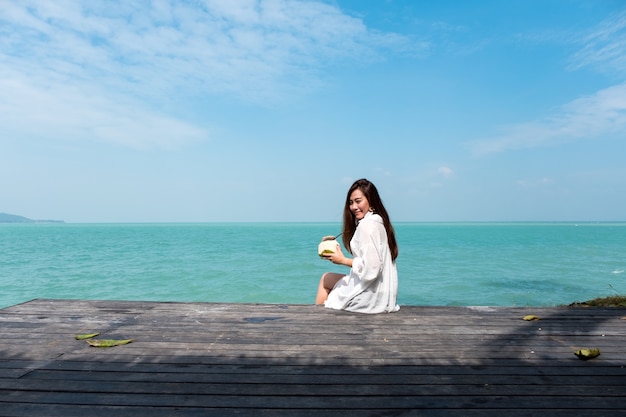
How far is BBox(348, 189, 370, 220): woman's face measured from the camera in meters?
5.15

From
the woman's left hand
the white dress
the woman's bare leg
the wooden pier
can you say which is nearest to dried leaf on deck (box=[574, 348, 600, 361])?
the wooden pier

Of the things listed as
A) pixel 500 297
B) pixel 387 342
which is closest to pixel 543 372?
pixel 387 342

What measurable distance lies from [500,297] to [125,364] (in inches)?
678

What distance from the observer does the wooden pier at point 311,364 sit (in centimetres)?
267

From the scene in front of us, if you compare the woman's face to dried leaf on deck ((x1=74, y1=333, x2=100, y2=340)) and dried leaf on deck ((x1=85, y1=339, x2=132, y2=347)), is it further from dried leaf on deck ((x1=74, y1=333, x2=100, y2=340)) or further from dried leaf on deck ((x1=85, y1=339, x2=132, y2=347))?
dried leaf on deck ((x1=74, y1=333, x2=100, y2=340))

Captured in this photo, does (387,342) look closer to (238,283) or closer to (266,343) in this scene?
(266,343)

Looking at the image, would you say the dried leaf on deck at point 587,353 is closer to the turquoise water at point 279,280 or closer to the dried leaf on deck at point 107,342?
the dried leaf on deck at point 107,342

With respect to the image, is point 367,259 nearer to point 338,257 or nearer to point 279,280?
point 338,257

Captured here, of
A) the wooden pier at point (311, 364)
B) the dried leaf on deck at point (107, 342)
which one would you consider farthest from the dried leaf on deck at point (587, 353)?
the dried leaf on deck at point (107, 342)

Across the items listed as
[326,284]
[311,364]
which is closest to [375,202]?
[326,284]

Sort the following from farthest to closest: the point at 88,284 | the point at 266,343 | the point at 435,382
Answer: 1. the point at 88,284
2. the point at 266,343
3. the point at 435,382

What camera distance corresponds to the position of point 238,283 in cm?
2150

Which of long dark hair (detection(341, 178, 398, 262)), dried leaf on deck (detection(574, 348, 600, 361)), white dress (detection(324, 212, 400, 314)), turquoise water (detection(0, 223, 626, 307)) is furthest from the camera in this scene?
turquoise water (detection(0, 223, 626, 307))

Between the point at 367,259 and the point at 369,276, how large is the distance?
0.61 ft
